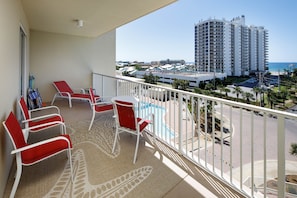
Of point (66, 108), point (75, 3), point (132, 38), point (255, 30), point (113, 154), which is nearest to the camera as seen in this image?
point (113, 154)

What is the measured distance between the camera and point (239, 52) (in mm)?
13469

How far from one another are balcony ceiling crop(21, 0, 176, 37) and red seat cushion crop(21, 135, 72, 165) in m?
2.62

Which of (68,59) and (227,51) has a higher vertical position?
(227,51)

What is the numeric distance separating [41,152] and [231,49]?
48.8 ft

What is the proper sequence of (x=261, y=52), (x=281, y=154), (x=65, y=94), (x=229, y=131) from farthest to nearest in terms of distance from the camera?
(x=261, y=52) < (x=65, y=94) < (x=229, y=131) < (x=281, y=154)

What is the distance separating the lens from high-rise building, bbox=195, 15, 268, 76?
13273 millimetres

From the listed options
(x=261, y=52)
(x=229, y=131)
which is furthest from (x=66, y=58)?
(x=261, y=52)

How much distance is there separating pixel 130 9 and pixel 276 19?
85.3 feet

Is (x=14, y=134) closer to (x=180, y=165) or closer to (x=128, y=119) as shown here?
(x=128, y=119)

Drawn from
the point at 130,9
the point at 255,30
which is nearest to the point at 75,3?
the point at 130,9

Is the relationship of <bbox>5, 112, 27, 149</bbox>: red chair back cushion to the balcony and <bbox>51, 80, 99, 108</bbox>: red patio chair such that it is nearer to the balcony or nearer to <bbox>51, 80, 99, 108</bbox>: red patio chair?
the balcony

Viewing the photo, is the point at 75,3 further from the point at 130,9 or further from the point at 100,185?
the point at 100,185

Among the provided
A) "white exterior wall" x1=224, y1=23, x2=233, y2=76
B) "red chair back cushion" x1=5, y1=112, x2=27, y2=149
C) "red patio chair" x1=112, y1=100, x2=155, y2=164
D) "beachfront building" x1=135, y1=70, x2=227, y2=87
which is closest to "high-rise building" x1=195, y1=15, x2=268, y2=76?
"white exterior wall" x1=224, y1=23, x2=233, y2=76

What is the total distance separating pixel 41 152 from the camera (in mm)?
1809
